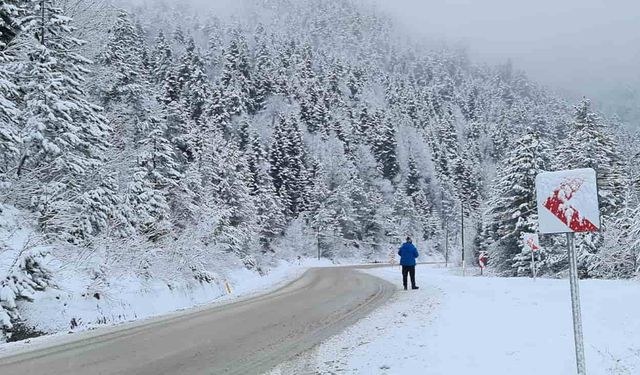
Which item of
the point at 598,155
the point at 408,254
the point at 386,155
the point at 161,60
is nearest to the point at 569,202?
the point at 408,254

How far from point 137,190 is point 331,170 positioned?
70.3 meters

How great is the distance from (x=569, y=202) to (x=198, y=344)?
19.6ft

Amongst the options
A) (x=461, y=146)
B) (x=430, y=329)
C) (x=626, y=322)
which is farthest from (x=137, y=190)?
(x=461, y=146)

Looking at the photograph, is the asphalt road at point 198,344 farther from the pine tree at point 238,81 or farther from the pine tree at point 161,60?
the pine tree at point 238,81

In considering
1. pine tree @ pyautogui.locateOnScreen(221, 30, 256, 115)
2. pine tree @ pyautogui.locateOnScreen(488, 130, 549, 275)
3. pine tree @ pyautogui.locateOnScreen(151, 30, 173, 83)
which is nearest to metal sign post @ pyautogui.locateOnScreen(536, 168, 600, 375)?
pine tree @ pyautogui.locateOnScreen(488, 130, 549, 275)

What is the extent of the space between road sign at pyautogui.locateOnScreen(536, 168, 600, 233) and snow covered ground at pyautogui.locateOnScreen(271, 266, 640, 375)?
1.86 m

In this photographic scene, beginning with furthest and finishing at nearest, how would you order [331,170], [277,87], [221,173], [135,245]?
[277,87] < [331,170] < [221,173] < [135,245]

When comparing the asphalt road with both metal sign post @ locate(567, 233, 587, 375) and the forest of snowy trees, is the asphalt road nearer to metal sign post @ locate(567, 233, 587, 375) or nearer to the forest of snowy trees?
the forest of snowy trees

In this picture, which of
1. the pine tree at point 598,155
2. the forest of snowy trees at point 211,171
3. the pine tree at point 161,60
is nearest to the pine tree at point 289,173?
the forest of snowy trees at point 211,171

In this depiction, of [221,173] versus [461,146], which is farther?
[461,146]

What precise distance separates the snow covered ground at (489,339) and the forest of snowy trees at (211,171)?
675 cm

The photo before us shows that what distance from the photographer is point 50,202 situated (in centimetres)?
1433

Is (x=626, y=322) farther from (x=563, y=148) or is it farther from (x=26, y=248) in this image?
(x=563, y=148)

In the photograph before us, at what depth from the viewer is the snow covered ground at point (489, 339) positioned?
626 centimetres
